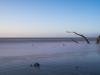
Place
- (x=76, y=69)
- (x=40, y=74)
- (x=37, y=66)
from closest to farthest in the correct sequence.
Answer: (x=40, y=74) < (x=76, y=69) < (x=37, y=66)

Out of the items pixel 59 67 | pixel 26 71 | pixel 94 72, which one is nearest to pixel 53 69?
pixel 59 67

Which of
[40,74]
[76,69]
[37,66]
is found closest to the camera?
[40,74]

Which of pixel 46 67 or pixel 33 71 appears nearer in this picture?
pixel 33 71

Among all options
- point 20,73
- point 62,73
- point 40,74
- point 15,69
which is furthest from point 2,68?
point 62,73

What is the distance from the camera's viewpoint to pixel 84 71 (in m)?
21.0

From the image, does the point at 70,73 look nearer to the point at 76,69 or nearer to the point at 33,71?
the point at 76,69

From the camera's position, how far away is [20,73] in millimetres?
20250

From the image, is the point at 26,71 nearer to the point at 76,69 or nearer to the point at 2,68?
the point at 2,68

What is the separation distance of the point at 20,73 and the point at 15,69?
179cm

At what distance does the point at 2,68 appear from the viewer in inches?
880

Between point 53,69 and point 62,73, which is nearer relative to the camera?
point 62,73

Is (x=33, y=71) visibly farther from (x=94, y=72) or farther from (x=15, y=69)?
(x=94, y=72)

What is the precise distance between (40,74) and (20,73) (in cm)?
175

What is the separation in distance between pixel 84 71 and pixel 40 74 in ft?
13.2
